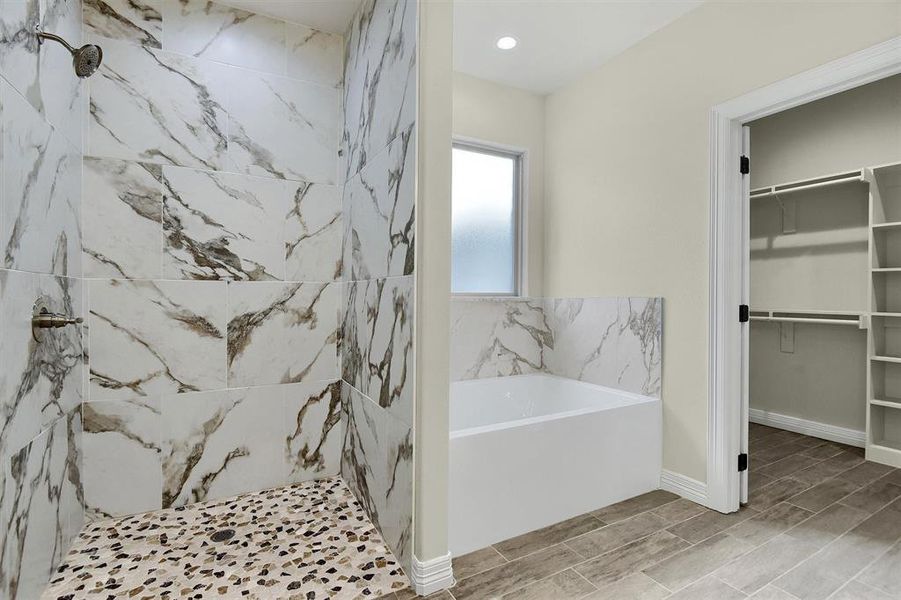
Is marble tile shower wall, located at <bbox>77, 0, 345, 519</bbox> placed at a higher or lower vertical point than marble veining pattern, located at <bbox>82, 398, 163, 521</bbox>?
higher

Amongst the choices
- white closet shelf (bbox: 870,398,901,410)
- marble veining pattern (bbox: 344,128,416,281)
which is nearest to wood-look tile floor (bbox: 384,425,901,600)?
white closet shelf (bbox: 870,398,901,410)

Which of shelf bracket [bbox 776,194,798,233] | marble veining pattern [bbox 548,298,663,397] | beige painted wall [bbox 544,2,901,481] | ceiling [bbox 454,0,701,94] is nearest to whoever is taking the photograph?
beige painted wall [bbox 544,2,901,481]

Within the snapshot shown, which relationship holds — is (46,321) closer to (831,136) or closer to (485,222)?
(485,222)

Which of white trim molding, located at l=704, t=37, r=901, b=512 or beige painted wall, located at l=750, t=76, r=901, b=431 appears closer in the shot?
white trim molding, located at l=704, t=37, r=901, b=512

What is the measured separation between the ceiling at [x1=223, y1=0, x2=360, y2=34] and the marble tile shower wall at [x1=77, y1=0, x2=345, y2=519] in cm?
6

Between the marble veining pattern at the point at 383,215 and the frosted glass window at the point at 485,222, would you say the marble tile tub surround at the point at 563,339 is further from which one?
the marble veining pattern at the point at 383,215

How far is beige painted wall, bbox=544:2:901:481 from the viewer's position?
6.57ft

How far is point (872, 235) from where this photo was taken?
10.0 feet

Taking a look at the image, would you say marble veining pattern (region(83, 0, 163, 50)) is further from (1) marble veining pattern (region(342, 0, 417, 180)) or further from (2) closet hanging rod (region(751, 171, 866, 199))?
(2) closet hanging rod (region(751, 171, 866, 199))

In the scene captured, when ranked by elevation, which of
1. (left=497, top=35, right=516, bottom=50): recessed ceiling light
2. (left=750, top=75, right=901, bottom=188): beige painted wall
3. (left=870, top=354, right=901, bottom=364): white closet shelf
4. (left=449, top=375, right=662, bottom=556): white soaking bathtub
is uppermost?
(left=497, top=35, right=516, bottom=50): recessed ceiling light

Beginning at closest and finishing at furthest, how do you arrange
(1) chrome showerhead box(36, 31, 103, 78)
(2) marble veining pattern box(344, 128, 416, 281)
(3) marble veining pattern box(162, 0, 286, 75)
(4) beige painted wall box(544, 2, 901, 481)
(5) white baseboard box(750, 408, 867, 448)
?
(1) chrome showerhead box(36, 31, 103, 78) → (2) marble veining pattern box(344, 128, 416, 281) → (4) beige painted wall box(544, 2, 901, 481) → (3) marble veining pattern box(162, 0, 286, 75) → (5) white baseboard box(750, 408, 867, 448)

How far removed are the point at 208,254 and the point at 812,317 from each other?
13.9ft

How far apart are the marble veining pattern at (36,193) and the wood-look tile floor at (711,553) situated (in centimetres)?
165

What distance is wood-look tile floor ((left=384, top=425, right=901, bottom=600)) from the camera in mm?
1631
